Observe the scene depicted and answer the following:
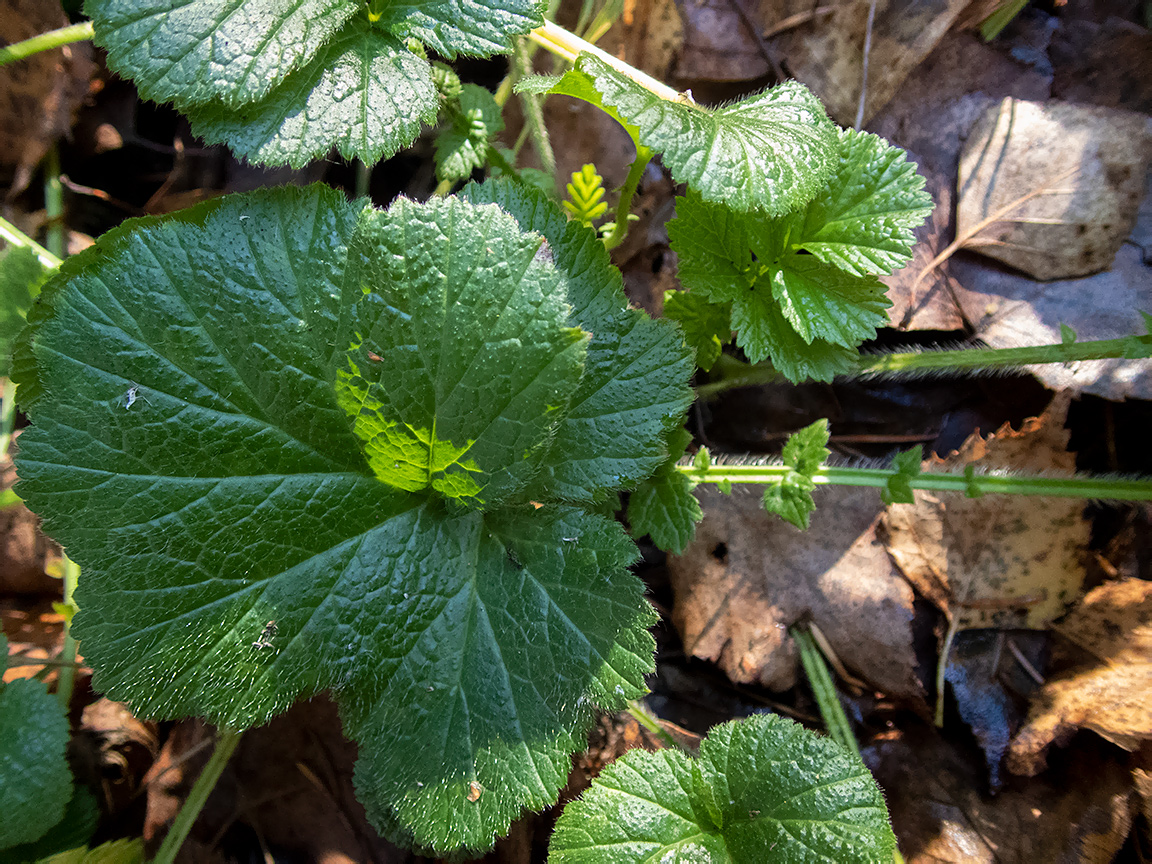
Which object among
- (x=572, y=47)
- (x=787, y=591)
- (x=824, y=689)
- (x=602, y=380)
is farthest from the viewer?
(x=787, y=591)

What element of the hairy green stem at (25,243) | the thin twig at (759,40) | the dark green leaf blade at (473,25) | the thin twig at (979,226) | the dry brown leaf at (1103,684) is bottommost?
the dry brown leaf at (1103,684)

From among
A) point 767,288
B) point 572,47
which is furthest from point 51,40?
point 767,288

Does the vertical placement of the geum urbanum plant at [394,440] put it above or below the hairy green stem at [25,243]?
below

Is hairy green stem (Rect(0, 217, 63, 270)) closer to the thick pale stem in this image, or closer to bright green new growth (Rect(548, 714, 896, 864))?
the thick pale stem

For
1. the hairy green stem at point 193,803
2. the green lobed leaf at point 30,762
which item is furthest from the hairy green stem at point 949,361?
the green lobed leaf at point 30,762

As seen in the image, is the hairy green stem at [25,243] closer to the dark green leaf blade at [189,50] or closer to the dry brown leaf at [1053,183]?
the dark green leaf blade at [189,50]

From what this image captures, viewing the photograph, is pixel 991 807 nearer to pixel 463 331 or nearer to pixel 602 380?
pixel 602 380

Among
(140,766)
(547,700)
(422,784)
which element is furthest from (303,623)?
(140,766)
